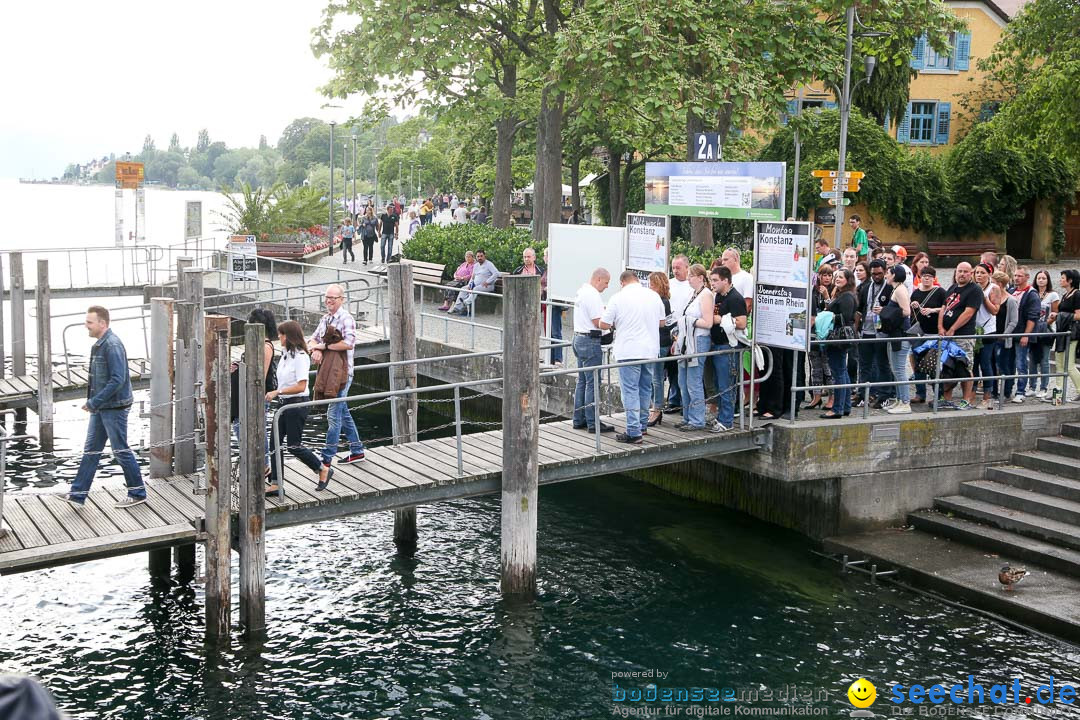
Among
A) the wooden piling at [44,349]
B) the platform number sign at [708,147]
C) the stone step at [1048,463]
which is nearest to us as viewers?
the stone step at [1048,463]

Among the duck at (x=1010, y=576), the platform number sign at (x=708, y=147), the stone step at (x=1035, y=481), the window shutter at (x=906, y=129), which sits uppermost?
the window shutter at (x=906, y=129)

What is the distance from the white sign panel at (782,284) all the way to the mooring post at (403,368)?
3.99m

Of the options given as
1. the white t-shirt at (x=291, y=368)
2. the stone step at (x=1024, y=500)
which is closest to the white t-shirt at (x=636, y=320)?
the white t-shirt at (x=291, y=368)

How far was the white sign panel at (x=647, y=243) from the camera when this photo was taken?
15273mm

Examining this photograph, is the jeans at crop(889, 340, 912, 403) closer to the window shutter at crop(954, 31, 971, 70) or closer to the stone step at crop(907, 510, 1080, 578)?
the stone step at crop(907, 510, 1080, 578)

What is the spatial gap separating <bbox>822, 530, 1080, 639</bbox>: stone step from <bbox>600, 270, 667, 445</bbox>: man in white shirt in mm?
3126

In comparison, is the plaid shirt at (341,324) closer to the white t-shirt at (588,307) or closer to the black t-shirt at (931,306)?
the white t-shirt at (588,307)

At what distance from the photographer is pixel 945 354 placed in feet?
48.9

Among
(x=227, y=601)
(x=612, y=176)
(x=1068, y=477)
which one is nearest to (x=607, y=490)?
(x=1068, y=477)

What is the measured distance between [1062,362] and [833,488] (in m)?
3.58

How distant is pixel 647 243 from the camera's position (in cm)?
1564

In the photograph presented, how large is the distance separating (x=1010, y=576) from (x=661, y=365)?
4.33 meters

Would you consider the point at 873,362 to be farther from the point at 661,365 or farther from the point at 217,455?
the point at 217,455

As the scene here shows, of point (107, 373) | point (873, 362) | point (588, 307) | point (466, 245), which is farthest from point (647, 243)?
point (466, 245)
